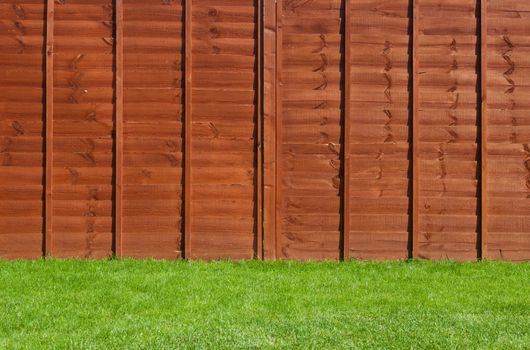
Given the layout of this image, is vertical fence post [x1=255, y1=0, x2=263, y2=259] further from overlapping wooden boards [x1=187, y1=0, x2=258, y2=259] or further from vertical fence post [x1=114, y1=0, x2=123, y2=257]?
vertical fence post [x1=114, y1=0, x2=123, y2=257]

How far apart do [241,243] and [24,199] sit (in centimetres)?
252

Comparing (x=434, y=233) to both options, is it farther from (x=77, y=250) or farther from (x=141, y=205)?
(x=77, y=250)

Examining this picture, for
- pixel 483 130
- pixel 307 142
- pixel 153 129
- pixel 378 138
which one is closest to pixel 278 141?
pixel 307 142

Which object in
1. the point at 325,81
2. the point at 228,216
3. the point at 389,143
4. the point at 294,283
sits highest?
the point at 325,81

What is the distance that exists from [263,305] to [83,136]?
3.33 meters

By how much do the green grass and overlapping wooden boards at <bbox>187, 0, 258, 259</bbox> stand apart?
17.0 inches

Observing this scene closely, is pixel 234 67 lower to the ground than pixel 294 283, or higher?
higher

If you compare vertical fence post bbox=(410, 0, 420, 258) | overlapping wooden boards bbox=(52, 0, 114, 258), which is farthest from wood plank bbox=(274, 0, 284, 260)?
overlapping wooden boards bbox=(52, 0, 114, 258)

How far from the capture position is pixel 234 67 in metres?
7.91

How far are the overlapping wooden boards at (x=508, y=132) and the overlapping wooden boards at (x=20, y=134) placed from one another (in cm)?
520

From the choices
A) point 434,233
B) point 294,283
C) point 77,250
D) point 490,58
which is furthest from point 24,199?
point 490,58

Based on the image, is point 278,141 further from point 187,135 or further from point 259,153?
point 187,135

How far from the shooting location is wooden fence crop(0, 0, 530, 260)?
7.84m

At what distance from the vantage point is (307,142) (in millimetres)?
7926
